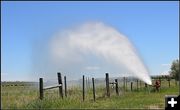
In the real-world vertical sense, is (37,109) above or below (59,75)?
below

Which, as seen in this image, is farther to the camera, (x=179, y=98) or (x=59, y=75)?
(x=59, y=75)

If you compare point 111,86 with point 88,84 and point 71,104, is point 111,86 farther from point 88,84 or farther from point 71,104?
point 71,104

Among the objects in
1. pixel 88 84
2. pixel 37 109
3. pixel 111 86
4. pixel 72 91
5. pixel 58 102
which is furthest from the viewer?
pixel 88 84

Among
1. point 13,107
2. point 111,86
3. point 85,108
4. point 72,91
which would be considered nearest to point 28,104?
point 13,107

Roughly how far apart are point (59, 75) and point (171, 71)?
7355 centimetres

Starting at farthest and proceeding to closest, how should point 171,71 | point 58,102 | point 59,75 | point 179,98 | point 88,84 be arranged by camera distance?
1. point 171,71
2. point 88,84
3. point 59,75
4. point 58,102
5. point 179,98

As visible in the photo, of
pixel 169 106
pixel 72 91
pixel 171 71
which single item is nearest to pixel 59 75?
pixel 72 91

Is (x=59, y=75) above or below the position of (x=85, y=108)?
above

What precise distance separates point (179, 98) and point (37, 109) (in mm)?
5389

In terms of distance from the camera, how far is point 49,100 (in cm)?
1834

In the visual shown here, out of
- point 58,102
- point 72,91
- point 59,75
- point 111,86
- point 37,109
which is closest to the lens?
point 37,109

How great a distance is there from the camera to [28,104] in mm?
17281

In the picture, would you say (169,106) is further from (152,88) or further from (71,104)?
(152,88)

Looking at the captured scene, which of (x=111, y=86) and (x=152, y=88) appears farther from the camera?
(x=152, y=88)
